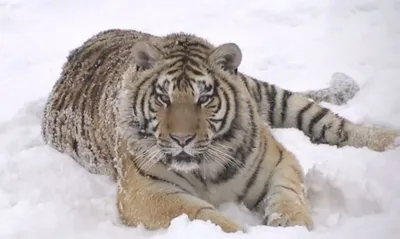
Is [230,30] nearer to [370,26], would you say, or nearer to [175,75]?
[370,26]

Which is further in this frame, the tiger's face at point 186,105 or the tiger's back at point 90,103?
the tiger's back at point 90,103

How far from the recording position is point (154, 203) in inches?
105

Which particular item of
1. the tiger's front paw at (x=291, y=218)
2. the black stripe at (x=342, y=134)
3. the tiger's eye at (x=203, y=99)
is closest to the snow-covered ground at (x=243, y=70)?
the tiger's front paw at (x=291, y=218)

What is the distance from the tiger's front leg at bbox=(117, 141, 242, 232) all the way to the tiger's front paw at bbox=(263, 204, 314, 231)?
6.8 inches

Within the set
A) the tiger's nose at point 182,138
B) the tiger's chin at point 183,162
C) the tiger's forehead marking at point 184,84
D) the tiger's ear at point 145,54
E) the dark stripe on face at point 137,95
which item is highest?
the tiger's ear at point 145,54

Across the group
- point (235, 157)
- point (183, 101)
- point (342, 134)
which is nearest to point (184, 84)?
point (183, 101)

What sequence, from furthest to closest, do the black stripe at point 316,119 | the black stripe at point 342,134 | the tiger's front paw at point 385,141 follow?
the black stripe at point 316,119 < the black stripe at point 342,134 < the tiger's front paw at point 385,141

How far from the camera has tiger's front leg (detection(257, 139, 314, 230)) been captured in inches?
102

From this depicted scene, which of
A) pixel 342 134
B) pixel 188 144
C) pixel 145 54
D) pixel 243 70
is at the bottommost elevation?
pixel 243 70

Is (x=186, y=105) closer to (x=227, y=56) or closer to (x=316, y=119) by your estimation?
(x=227, y=56)

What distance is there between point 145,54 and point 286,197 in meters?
0.73

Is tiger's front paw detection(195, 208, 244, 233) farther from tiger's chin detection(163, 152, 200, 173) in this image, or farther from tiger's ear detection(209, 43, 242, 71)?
tiger's ear detection(209, 43, 242, 71)

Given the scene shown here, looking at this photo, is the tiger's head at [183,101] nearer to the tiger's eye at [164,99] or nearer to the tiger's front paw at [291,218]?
the tiger's eye at [164,99]

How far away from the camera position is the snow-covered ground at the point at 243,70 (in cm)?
260
